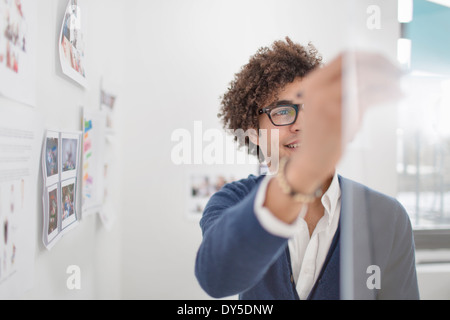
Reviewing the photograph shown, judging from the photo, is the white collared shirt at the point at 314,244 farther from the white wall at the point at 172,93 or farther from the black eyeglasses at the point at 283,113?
the white wall at the point at 172,93

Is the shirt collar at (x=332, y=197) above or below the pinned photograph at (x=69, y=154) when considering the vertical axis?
below

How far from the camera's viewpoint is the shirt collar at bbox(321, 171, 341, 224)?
17.1 inches

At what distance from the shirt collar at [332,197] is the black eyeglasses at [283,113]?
0.11 metres

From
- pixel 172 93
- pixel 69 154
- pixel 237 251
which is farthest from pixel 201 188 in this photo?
pixel 237 251

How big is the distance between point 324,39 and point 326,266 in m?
0.40

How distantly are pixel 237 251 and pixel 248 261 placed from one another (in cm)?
2

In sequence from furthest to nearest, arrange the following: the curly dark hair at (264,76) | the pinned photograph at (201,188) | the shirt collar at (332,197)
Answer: the pinned photograph at (201,188), the curly dark hair at (264,76), the shirt collar at (332,197)

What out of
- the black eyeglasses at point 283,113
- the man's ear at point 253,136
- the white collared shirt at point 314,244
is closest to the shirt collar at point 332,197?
the white collared shirt at point 314,244

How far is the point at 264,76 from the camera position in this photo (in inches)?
23.1

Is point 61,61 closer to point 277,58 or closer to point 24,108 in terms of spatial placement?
point 24,108

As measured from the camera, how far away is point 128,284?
98 centimetres

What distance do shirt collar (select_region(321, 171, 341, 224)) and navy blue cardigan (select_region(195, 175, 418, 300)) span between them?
0.02m

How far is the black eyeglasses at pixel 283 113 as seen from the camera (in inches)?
18.8
